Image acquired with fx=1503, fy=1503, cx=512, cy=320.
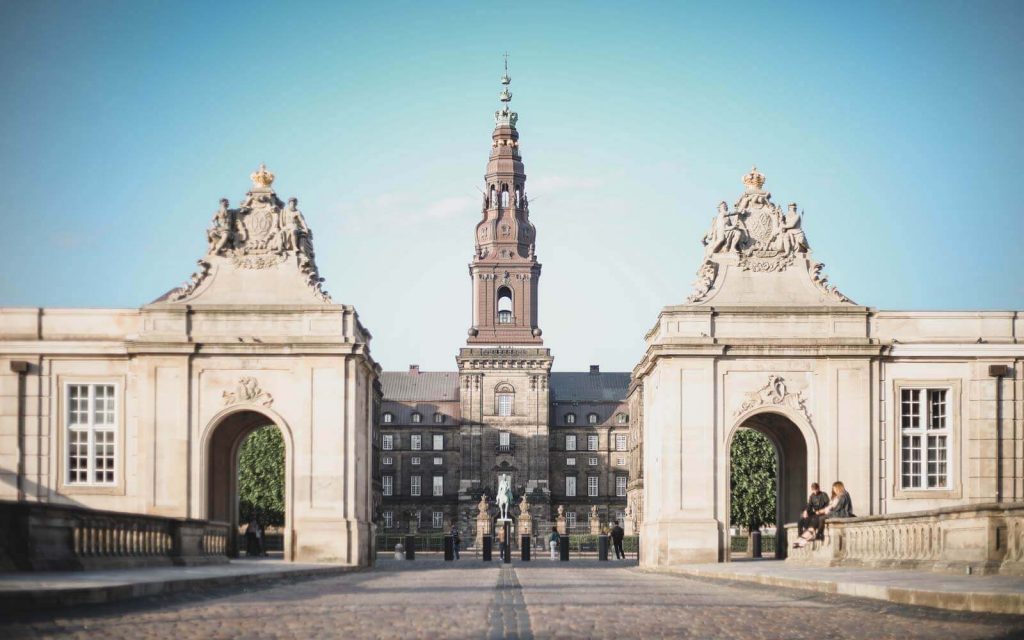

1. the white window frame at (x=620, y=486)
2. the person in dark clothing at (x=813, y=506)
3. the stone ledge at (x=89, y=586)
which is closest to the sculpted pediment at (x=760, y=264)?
the person in dark clothing at (x=813, y=506)

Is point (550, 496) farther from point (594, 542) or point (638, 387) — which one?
point (594, 542)

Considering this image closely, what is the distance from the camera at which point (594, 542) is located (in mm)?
94375

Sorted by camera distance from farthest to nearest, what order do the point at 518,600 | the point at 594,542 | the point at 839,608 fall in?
the point at 594,542 → the point at 518,600 → the point at 839,608

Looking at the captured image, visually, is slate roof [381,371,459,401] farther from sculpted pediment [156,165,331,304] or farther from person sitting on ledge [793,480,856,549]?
person sitting on ledge [793,480,856,549]

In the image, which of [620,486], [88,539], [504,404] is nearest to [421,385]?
[504,404]

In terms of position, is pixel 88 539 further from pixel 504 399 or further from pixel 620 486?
pixel 620 486

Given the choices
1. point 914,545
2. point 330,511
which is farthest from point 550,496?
point 914,545

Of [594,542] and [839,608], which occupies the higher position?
[839,608]

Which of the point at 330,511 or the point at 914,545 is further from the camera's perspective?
the point at 330,511

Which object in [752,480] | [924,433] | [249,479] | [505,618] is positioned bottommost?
[249,479]

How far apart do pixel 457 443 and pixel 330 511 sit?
11127cm

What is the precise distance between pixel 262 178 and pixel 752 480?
38.7 m

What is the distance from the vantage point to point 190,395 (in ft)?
133

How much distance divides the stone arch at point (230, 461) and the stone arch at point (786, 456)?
11892 millimetres
